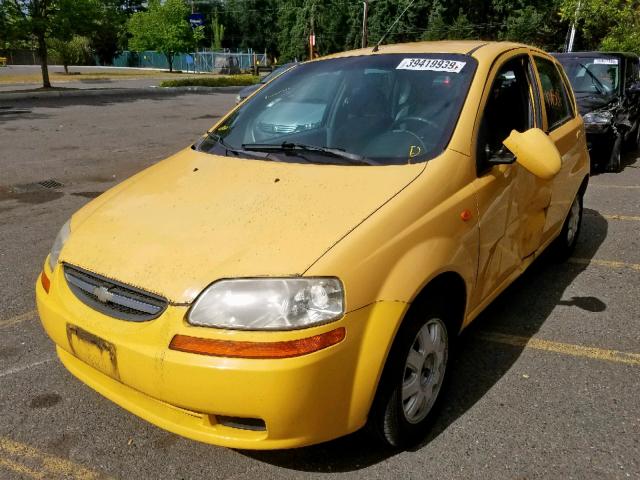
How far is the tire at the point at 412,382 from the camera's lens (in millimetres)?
2227

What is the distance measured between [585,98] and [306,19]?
207 feet

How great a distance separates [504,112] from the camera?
10.6ft

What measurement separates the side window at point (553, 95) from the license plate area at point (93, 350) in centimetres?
307

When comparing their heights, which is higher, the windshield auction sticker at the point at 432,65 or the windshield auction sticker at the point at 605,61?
the windshield auction sticker at the point at 605,61

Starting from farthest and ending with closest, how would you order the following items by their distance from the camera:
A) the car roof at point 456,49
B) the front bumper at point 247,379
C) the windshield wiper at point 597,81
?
the windshield wiper at point 597,81 < the car roof at point 456,49 < the front bumper at point 247,379

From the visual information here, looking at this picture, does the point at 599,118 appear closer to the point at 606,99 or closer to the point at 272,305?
the point at 606,99

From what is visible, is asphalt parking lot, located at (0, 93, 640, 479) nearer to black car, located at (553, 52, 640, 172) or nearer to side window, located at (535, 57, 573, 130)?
side window, located at (535, 57, 573, 130)

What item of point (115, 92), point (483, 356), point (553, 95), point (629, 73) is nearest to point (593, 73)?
point (629, 73)

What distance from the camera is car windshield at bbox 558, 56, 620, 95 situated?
9.19 metres

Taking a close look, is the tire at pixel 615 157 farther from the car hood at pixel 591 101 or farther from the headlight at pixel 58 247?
the headlight at pixel 58 247

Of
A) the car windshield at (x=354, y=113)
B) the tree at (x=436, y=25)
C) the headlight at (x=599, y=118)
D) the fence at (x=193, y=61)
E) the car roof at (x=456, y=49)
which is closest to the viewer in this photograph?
the car windshield at (x=354, y=113)

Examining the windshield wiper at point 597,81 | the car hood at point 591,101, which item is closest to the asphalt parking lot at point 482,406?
the car hood at point 591,101

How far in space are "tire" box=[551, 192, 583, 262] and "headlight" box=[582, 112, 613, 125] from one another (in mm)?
3918

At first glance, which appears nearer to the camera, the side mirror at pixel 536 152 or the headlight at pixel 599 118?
the side mirror at pixel 536 152
